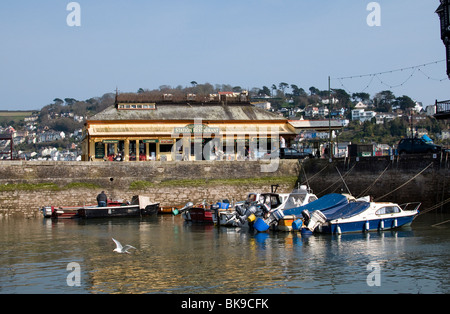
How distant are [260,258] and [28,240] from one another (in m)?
12.9

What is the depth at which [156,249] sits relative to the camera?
27.9 meters

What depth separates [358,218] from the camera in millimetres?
31594

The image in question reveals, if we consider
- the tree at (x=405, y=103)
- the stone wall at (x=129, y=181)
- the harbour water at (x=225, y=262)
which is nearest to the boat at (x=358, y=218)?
the harbour water at (x=225, y=262)

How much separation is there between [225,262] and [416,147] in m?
25.2

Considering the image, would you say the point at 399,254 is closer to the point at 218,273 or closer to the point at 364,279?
the point at 364,279

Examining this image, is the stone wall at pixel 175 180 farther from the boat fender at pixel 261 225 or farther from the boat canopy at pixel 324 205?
the boat fender at pixel 261 225

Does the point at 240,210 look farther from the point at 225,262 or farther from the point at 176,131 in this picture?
the point at 176,131

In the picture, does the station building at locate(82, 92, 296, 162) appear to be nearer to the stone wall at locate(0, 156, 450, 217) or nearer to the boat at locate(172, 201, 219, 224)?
the stone wall at locate(0, 156, 450, 217)

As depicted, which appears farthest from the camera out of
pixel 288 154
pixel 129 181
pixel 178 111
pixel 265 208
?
pixel 178 111

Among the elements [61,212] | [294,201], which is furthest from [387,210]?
[61,212]

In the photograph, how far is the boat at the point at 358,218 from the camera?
31375mm

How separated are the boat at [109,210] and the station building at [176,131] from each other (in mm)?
8666
